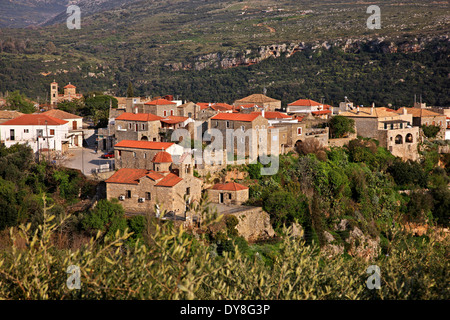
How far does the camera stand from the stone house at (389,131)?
3738 centimetres

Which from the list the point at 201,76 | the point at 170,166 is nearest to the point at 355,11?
the point at 201,76

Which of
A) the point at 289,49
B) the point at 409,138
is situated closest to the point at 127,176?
the point at 409,138

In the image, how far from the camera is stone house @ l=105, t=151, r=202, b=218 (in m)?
24.7

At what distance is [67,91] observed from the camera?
58094mm

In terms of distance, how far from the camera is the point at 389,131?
1464 inches

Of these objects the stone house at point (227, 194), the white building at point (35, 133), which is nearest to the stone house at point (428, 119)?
the stone house at point (227, 194)

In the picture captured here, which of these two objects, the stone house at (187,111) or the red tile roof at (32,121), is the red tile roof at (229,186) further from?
the red tile roof at (32,121)

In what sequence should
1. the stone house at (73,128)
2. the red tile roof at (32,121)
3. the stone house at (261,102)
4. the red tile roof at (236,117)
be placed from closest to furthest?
the red tile roof at (236,117) → the red tile roof at (32,121) → the stone house at (73,128) → the stone house at (261,102)

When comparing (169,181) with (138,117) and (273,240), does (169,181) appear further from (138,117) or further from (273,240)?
(138,117)

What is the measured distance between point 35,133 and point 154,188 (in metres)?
12.5

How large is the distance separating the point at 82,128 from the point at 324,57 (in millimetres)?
48730

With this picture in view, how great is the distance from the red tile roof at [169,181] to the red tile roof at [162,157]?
110cm

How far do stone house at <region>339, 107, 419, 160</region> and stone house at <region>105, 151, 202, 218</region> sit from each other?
15.2 metres
